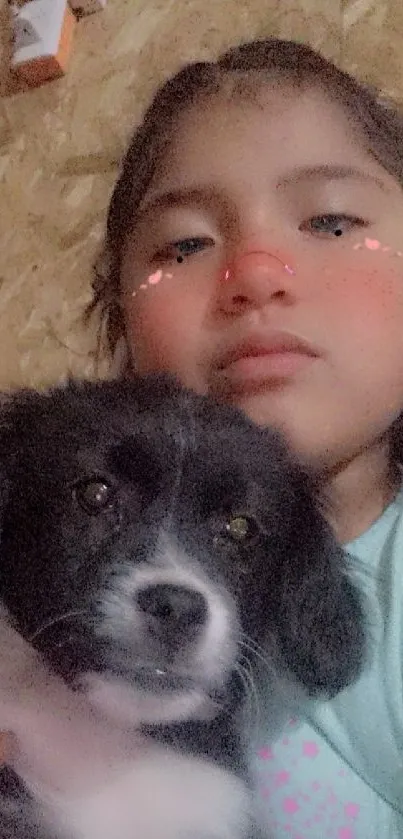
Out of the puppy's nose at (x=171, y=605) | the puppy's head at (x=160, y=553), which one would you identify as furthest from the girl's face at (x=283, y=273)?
the puppy's nose at (x=171, y=605)

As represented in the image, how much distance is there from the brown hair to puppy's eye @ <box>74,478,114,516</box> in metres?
0.66

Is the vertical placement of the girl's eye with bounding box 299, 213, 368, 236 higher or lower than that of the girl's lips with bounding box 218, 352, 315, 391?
higher

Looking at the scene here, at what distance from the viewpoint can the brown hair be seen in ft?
5.14

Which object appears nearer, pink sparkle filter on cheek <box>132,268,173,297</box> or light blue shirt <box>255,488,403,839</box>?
light blue shirt <box>255,488,403,839</box>

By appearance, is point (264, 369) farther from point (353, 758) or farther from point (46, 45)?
point (46, 45)

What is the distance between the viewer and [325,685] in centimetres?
126

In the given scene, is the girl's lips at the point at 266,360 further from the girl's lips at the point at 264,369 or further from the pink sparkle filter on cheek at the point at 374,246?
the pink sparkle filter on cheek at the point at 374,246

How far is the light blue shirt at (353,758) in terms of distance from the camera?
126 cm

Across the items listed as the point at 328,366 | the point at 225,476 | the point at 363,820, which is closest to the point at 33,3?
the point at 328,366

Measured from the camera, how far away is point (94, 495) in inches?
42.8

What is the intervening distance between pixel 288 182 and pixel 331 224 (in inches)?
3.5

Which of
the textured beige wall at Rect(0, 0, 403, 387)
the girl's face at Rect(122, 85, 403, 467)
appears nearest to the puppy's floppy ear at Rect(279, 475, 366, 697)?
the girl's face at Rect(122, 85, 403, 467)

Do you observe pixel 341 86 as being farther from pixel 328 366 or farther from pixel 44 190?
pixel 44 190

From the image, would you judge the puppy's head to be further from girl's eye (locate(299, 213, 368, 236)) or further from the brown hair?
the brown hair
